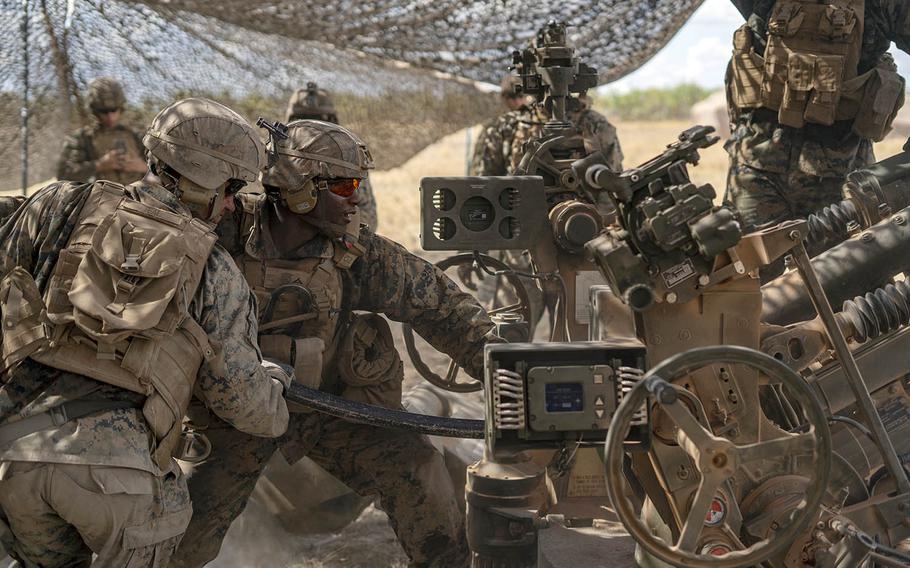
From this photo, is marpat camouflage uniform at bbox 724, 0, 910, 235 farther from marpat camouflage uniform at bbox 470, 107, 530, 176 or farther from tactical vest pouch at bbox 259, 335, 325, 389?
tactical vest pouch at bbox 259, 335, 325, 389

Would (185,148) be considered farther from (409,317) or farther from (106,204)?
(409,317)

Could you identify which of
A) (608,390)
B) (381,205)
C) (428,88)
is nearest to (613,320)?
(608,390)

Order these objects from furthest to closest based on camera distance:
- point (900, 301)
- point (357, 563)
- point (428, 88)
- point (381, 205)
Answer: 1. point (381, 205)
2. point (428, 88)
3. point (357, 563)
4. point (900, 301)

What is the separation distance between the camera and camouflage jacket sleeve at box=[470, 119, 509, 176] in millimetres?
8570

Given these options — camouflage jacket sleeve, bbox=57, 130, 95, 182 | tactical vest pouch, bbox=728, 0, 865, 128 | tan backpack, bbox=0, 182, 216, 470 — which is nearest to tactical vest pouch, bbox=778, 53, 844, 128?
tactical vest pouch, bbox=728, 0, 865, 128

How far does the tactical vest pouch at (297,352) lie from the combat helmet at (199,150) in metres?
0.80

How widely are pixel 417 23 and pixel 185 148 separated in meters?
4.89

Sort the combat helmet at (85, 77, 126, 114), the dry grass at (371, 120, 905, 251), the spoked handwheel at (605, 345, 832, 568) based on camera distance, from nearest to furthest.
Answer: the spoked handwheel at (605, 345, 832, 568) < the combat helmet at (85, 77, 126, 114) < the dry grass at (371, 120, 905, 251)

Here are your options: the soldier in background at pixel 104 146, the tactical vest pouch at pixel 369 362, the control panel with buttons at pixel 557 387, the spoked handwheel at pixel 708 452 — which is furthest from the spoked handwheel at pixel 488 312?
the soldier in background at pixel 104 146

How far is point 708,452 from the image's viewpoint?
334 centimetres

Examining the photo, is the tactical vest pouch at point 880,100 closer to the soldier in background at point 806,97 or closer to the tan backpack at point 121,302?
the soldier in background at point 806,97

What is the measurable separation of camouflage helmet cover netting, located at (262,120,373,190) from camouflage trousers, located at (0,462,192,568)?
4.58ft

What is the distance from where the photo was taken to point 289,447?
474 centimetres

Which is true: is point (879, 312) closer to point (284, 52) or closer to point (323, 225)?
point (323, 225)
